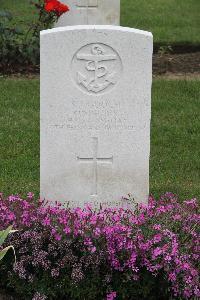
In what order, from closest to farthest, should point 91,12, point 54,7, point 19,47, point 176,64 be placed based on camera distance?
1. point 54,7
2. point 19,47
3. point 91,12
4. point 176,64

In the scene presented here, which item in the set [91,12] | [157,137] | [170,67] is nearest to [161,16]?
[170,67]

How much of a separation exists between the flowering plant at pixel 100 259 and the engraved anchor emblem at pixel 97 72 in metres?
0.92

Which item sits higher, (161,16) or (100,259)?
(161,16)

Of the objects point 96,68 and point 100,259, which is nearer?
point 100,259

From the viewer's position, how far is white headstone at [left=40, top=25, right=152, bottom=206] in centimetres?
564

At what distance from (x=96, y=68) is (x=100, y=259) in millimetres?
1335

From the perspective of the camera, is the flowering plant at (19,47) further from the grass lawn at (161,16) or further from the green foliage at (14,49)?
the grass lawn at (161,16)

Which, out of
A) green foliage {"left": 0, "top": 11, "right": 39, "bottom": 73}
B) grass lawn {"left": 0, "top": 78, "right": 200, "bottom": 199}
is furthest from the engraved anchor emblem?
green foliage {"left": 0, "top": 11, "right": 39, "bottom": 73}

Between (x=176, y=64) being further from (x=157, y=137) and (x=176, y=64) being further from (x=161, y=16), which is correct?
(x=161, y=16)

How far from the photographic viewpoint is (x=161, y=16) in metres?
15.9

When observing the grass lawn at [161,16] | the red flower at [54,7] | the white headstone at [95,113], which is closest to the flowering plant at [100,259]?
the white headstone at [95,113]

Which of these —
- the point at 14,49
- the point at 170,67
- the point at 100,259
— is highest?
the point at 14,49

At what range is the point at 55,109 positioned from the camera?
5730 millimetres

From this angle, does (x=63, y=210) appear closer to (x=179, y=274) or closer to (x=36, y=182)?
(x=179, y=274)
